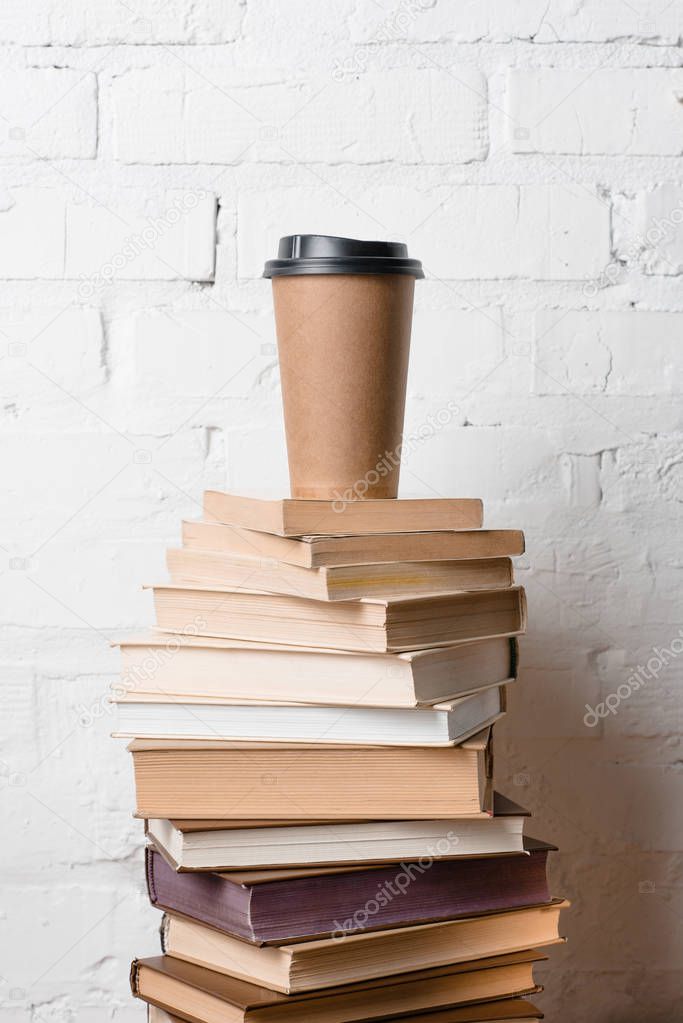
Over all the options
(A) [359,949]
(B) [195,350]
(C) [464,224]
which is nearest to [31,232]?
(B) [195,350]

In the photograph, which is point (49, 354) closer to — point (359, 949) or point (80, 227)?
point (80, 227)

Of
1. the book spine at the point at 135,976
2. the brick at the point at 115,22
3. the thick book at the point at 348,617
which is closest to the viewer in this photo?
the thick book at the point at 348,617

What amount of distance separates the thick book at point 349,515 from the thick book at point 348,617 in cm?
6

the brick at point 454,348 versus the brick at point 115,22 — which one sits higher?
the brick at point 115,22

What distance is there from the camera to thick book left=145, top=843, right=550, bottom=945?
2.96 feet

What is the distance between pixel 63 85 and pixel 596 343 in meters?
0.67

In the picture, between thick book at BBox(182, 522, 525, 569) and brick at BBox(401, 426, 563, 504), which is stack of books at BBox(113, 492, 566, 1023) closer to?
thick book at BBox(182, 522, 525, 569)

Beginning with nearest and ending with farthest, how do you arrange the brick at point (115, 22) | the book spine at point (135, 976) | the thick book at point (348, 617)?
the thick book at point (348, 617) < the book spine at point (135, 976) < the brick at point (115, 22)

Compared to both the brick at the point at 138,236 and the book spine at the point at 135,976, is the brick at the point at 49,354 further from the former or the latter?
the book spine at the point at 135,976

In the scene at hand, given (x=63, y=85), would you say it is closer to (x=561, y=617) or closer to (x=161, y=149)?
(x=161, y=149)

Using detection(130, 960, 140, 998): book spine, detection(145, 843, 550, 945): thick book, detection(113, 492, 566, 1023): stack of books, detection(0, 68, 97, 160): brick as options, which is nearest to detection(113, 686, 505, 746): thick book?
detection(113, 492, 566, 1023): stack of books

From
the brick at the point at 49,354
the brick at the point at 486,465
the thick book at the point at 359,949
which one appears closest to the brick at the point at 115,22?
the brick at the point at 49,354

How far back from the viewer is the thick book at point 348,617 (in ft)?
2.90

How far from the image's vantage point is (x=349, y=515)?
3.03 feet
